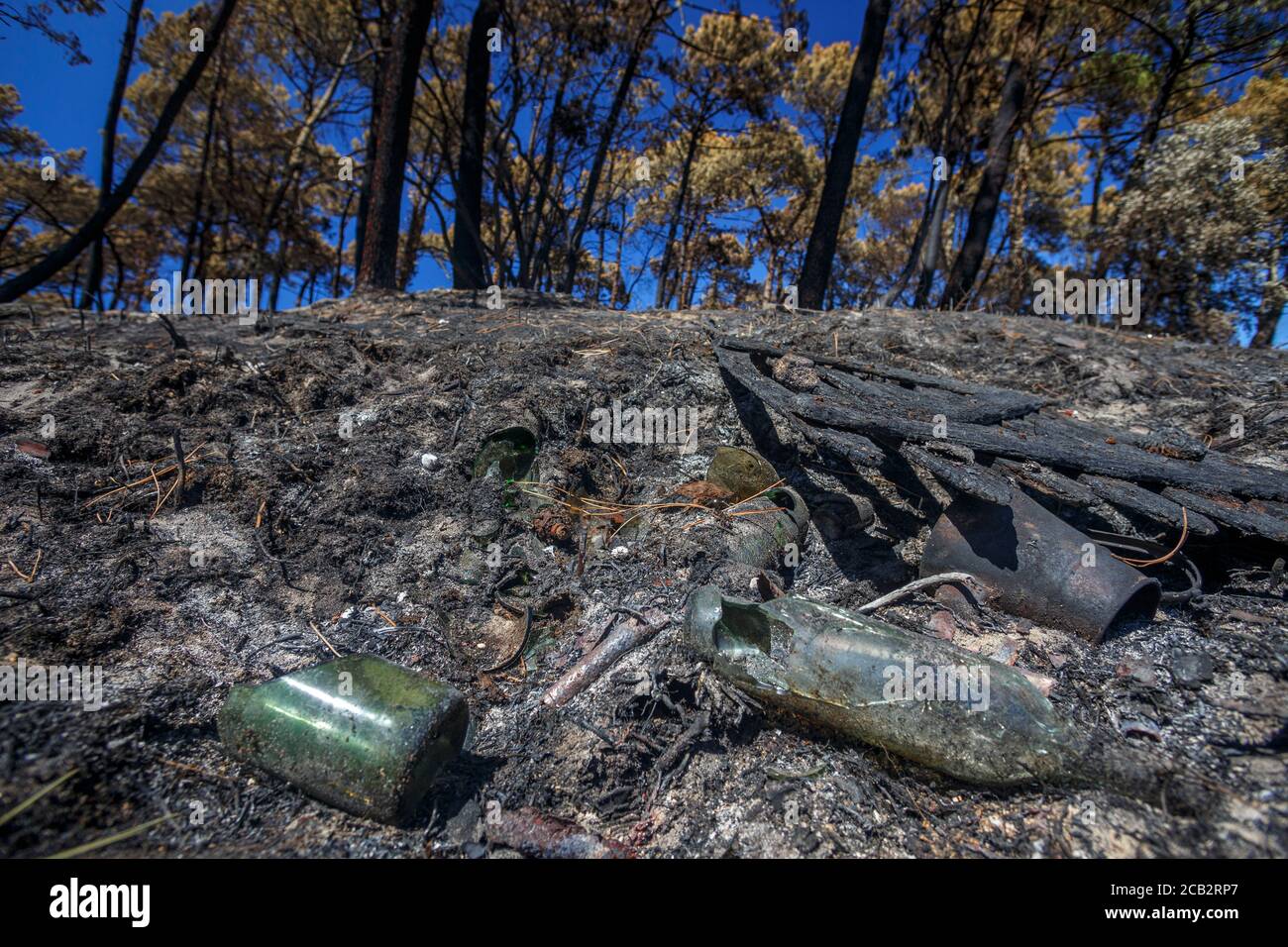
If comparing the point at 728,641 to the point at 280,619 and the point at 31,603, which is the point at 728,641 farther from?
the point at 31,603

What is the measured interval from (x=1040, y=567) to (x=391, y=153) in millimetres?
6810

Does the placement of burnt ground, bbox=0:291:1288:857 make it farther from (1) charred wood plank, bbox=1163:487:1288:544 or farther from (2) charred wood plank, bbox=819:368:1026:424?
(2) charred wood plank, bbox=819:368:1026:424

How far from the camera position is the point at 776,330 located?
455 cm

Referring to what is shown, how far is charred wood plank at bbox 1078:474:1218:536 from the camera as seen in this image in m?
2.22

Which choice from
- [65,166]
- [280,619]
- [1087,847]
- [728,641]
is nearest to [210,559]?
[280,619]

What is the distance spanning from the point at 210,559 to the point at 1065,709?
3.45 metres

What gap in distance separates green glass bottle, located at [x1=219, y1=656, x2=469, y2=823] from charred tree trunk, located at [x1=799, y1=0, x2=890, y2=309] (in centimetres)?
601

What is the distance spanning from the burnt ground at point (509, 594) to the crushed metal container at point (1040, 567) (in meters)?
0.09

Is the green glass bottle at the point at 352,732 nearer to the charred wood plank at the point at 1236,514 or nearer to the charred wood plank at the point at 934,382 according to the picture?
the charred wood plank at the point at 934,382

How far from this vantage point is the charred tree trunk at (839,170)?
644 cm

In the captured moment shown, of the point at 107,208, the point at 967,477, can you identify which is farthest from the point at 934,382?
the point at 107,208

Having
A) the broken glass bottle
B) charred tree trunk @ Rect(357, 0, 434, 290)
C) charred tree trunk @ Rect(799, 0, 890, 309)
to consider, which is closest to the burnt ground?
the broken glass bottle

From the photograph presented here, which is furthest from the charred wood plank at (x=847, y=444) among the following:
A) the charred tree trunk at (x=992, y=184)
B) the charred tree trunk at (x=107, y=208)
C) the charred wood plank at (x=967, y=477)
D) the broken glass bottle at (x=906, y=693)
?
the charred tree trunk at (x=107, y=208)

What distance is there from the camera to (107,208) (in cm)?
580
